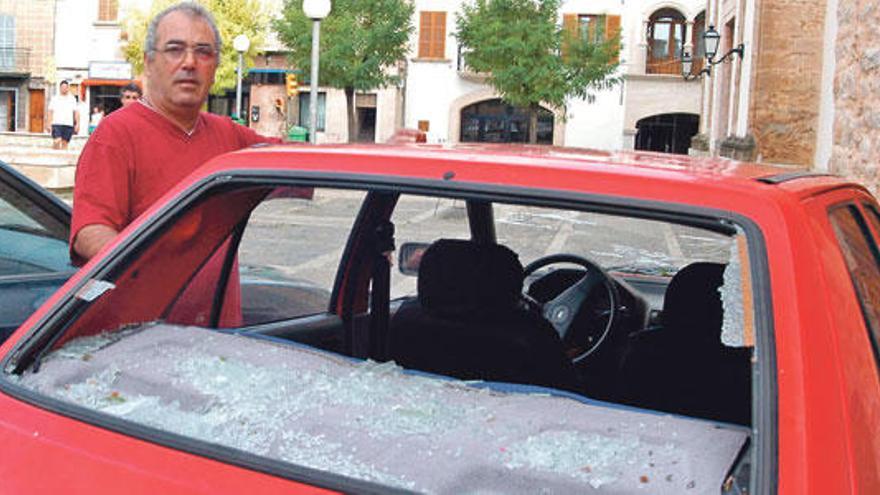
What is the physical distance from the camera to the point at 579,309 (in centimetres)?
356

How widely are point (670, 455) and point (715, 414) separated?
903 millimetres

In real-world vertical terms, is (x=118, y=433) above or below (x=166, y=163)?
below

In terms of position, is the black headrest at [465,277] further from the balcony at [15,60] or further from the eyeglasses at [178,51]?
the balcony at [15,60]

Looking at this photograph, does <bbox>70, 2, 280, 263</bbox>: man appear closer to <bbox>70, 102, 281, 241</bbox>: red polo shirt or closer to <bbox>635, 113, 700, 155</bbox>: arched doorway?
<bbox>70, 102, 281, 241</bbox>: red polo shirt

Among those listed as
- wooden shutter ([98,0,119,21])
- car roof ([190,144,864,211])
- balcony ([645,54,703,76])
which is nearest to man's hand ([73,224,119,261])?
car roof ([190,144,864,211])

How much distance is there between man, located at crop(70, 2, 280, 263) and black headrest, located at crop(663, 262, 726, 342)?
1.23 meters

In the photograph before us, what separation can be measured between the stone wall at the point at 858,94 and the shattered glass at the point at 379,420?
376 inches

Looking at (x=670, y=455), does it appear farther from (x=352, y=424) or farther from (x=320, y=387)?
(x=320, y=387)

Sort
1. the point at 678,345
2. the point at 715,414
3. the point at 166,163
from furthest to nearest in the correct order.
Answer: the point at 166,163
the point at 678,345
the point at 715,414

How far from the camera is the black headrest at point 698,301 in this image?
250 cm

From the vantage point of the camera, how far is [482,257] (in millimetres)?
2393

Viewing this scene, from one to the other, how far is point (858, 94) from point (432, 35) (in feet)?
88.2

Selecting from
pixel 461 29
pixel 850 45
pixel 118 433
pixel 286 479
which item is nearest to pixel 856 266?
pixel 286 479

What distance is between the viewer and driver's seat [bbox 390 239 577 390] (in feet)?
7.82
